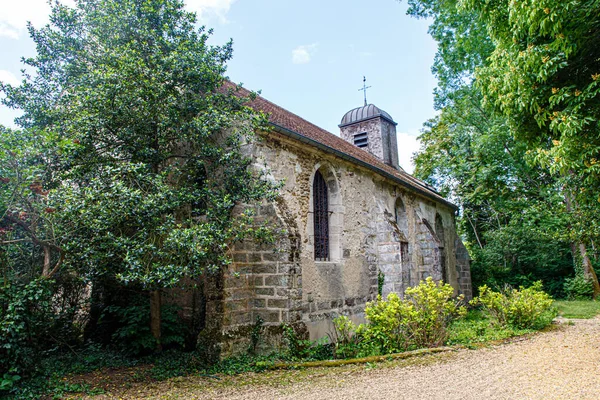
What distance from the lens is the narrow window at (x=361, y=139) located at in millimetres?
19625

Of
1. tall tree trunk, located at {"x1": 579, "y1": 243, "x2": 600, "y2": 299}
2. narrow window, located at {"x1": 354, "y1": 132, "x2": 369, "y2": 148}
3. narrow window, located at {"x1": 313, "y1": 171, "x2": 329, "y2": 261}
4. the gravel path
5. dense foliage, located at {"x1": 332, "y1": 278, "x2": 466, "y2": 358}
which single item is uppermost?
narrow window, located at {"x1": 354, "y1": 132, "x2": 369, "y2": 148}

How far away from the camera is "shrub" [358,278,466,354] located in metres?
6.61

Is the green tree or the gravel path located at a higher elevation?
the green tree

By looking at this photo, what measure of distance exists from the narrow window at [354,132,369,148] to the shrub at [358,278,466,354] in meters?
13.5

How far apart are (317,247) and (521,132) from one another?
498cm

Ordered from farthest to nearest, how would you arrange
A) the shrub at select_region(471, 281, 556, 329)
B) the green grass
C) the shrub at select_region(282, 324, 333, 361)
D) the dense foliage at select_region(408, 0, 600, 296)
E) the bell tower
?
the bell tower → the green grass → the shrub at select_region(471, 281, 556, 329) → the shrub at select_region(282, 324, 333, 361) → the dense foliage at select_region(408, 0, 600, 296)

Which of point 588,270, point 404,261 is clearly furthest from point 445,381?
point 588,270

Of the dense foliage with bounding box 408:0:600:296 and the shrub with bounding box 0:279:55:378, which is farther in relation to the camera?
the dense foliage with bounding box 408:0:600:296

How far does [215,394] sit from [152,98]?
14.8 feet

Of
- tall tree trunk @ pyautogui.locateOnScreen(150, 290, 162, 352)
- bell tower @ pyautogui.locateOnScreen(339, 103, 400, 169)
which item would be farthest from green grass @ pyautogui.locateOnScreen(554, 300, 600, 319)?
tall tree trunk @ pyautogui.locateOnScreen(150, 290, 162, 352)

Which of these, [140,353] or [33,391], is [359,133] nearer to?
[140,353]

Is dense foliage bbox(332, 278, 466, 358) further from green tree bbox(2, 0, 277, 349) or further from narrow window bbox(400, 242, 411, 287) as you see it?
narrow window bbox(400, 242, 411, 287)

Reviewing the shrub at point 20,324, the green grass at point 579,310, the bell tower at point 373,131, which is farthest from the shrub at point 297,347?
the bell tower at point 373,131

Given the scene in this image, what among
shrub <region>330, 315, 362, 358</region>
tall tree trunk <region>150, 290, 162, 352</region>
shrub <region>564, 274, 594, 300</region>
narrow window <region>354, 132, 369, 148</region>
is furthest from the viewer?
narrow window <region>354, 132, 369, 148</region>
